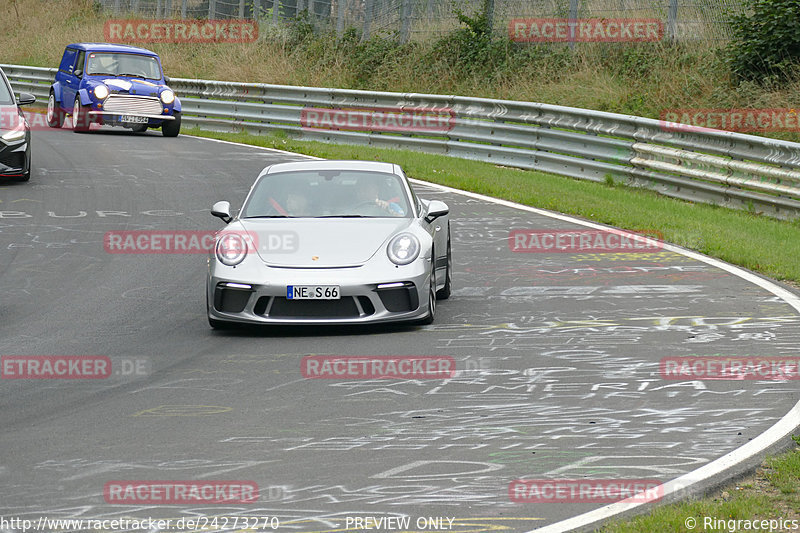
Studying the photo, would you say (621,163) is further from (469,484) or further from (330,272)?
(469,484)

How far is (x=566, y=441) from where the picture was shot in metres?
6.46

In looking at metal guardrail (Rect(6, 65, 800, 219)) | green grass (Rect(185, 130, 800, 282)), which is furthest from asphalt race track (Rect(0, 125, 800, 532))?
metal guardrail (Rect(6, 65, 800, 219))

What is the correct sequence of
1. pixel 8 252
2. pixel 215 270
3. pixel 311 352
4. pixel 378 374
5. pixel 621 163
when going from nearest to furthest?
pixel 378 374 < pixel 311 352 < pixel 215 270 < pixel 8 252 < pixel 621 163

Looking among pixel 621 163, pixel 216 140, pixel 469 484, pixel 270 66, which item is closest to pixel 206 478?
pixel 469 484

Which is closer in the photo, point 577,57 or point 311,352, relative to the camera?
point 311,352

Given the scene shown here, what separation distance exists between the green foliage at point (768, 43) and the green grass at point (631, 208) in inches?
194

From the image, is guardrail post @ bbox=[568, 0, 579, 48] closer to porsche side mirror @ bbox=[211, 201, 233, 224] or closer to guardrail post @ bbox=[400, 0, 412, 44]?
guardrail post @ bbox=[400, 0, 412, 44]

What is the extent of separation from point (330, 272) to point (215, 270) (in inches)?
36.7

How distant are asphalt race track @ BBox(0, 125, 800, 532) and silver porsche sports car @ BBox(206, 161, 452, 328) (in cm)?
24

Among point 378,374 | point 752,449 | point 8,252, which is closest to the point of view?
point 752,449

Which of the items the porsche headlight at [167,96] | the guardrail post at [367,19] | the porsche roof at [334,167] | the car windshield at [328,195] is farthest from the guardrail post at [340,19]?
the car windshield at [328,195]

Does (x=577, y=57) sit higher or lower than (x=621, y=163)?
higher

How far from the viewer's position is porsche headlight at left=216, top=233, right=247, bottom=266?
9.52 meters

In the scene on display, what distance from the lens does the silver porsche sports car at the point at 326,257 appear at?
9.25 metres
